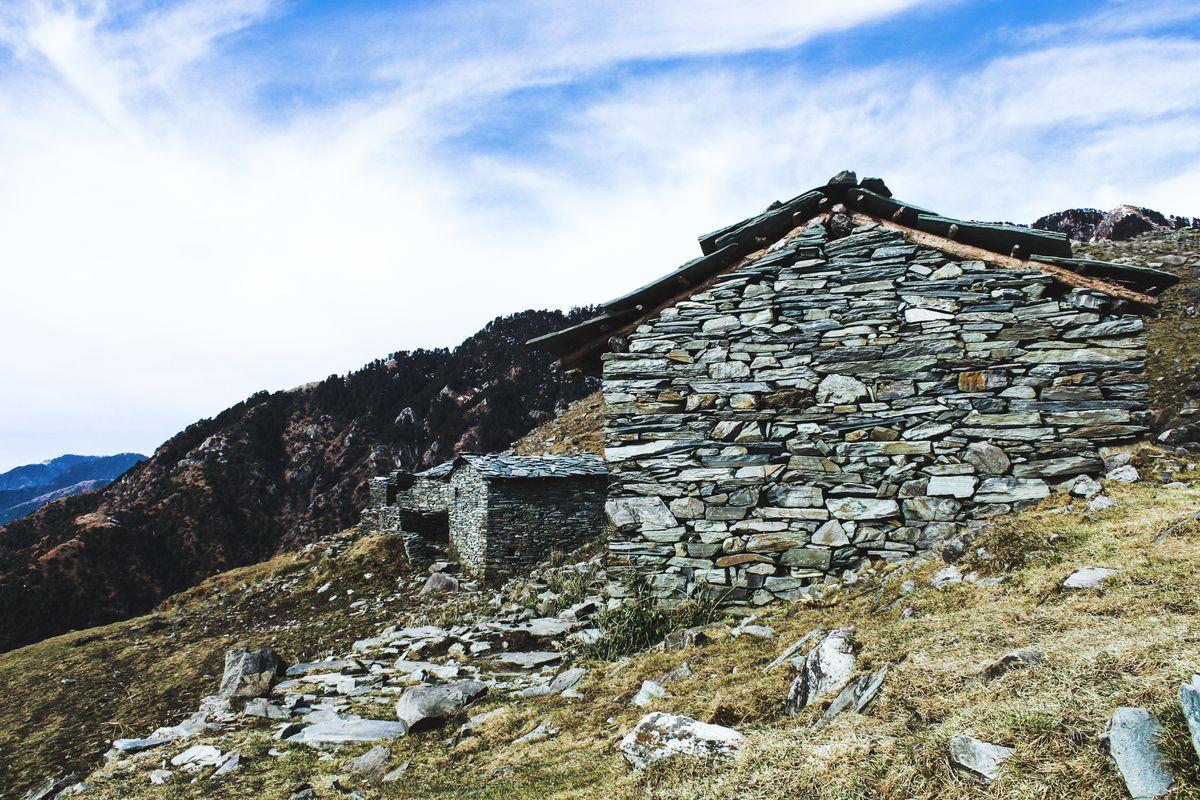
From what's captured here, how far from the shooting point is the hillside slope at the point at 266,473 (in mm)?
41656

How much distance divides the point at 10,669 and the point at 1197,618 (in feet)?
93.5

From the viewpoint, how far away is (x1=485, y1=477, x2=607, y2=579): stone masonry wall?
1814 cm

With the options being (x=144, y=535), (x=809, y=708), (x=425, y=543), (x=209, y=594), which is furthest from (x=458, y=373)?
(x=809, y=708)

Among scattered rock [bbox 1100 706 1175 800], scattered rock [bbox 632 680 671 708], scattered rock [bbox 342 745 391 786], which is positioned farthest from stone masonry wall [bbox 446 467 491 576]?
scattered rock [bbox 1100 706 1175 800]

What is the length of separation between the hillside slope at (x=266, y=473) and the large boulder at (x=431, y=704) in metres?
36.7

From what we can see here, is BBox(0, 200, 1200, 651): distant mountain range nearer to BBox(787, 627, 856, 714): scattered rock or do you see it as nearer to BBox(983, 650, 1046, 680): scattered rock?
BBox(787, 627, 856, 714): scattered rock

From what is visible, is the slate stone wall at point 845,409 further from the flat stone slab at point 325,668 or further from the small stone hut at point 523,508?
the small stone hut at point 523,508

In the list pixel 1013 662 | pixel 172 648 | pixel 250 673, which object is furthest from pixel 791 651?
pixel 172 648

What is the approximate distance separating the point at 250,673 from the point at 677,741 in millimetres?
6922

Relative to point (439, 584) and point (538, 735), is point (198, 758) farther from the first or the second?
point (439, 584)

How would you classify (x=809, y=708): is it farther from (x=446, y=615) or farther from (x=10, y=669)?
(x=10, y=669)

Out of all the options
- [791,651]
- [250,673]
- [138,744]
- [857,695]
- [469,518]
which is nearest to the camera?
[857,695]

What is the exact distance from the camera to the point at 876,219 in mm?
7781

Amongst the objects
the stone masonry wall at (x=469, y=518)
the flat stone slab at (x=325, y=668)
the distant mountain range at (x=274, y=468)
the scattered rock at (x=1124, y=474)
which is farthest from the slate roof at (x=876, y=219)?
the distant mountain range at (x=274, y=468)
